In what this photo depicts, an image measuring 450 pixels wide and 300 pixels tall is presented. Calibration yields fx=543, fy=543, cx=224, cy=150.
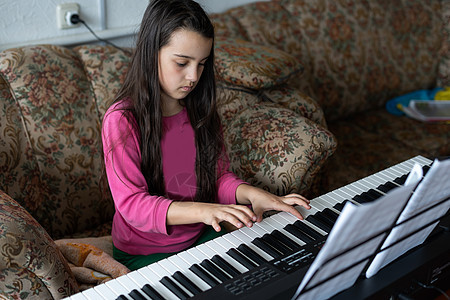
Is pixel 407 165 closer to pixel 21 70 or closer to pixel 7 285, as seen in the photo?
pixel 7 285

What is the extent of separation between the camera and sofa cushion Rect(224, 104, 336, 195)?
68.0 inches

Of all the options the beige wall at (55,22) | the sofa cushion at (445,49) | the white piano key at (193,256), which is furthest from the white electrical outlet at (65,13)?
the sofa cushion at (445,49)

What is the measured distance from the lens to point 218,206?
123cm

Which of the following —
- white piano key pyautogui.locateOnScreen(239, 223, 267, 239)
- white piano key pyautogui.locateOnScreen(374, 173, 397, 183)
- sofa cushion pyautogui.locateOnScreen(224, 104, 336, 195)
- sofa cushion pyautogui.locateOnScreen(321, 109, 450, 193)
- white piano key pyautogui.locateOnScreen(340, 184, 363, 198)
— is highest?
white piano key pyautogui.locateOnScreen(239, 223, 267, 239)

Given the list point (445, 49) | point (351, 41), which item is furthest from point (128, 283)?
point (445, 49)

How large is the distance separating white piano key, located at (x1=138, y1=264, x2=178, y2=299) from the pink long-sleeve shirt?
9.8 inches

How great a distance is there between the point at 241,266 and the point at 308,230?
0.22 meters

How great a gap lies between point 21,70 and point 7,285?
939 mm

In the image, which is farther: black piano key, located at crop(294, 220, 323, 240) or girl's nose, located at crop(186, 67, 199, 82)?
girl's nose, located at crop(186, 67, 199, 82)

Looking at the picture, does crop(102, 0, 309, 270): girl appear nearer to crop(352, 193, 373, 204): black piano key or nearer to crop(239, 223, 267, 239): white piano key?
crop(239, 223, 267, 239): white piano key

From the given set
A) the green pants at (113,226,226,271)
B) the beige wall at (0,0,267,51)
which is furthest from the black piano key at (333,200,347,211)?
the beige wall at (0,0,267,51)

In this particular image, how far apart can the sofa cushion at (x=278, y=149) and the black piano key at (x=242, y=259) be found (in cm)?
63

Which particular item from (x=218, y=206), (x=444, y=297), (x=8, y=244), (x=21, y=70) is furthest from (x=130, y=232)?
(x=444, y=297)

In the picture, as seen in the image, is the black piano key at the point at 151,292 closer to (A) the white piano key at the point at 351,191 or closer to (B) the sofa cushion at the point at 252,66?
(A) the white piano key at the point at 351,191
